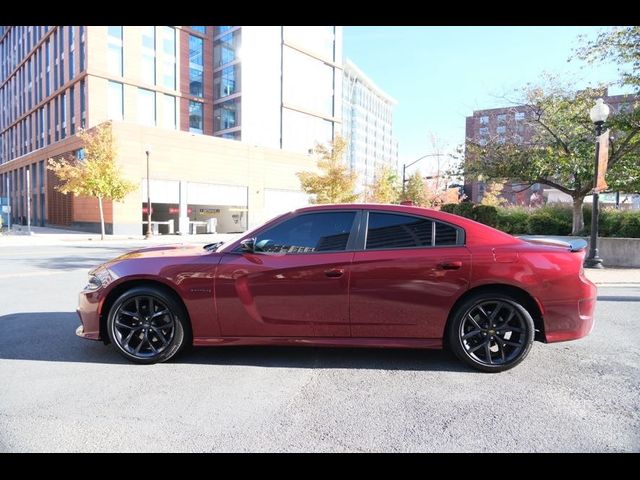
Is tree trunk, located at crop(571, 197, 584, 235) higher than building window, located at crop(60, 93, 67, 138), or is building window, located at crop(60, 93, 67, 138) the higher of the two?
building window, located at crop(60, 93, 67, 138)

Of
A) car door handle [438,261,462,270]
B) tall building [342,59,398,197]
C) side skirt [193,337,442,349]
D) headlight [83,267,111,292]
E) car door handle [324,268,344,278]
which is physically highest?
tall building [342,59,398,197]

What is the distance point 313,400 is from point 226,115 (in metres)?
43.8

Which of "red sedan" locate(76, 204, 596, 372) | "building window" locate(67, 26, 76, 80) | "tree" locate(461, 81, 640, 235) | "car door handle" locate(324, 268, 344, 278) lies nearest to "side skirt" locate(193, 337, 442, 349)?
"red sedan" locate(76, 204, 596, 372)

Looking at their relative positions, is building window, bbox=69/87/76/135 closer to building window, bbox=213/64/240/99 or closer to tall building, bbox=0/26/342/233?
tall building, bbox=0/26/342/233

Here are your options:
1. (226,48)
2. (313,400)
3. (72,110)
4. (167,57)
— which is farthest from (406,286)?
(226,48)

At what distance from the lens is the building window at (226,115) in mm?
42469

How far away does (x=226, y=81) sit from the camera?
141 feet

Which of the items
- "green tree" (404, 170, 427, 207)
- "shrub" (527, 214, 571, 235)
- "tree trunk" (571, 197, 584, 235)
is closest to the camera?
"tree trunk" (571, 197, 584, 235)

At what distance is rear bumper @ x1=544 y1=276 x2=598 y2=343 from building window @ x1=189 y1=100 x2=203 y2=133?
4300cm

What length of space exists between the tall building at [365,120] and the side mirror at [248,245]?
354ft

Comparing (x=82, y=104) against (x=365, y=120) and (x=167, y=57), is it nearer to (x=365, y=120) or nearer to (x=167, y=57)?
(x=167, y=57)

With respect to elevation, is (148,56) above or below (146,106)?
above

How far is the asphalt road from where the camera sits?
263 centimetres

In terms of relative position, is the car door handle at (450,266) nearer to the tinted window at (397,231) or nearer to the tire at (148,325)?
the tinted window at (397,231)
